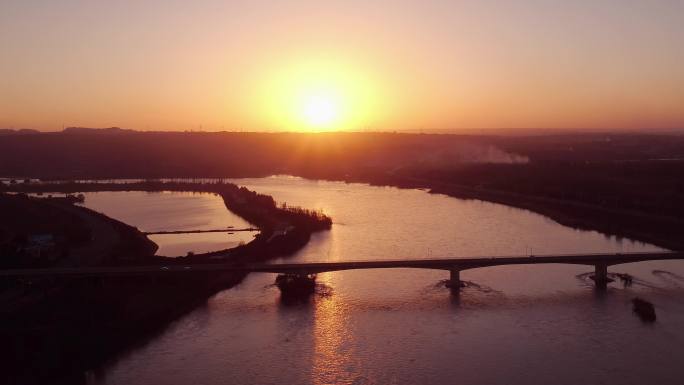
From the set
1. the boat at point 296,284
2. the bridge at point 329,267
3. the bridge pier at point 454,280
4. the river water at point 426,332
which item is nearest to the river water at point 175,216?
the river water at point 426,332

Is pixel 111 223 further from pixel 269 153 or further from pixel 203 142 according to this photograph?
pixel 203 142

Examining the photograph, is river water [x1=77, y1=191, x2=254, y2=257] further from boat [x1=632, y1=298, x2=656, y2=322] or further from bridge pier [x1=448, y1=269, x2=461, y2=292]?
boat [x1=632, y1=298, x2=656, y2=322]

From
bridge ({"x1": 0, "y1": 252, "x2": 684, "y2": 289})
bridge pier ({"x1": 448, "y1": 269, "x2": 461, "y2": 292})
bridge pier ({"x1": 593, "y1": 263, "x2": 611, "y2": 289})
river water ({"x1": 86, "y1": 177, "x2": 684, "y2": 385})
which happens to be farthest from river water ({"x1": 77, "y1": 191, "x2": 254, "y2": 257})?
bridge pier ({"x1": 593, "y1": 263, "x2": 611, "y2": 289})

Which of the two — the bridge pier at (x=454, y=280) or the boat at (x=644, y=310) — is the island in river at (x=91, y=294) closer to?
the bridge pier at (x=454, y=280)

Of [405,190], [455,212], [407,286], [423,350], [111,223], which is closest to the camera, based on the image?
[423,350]

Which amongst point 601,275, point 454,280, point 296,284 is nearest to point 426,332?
point 454,280

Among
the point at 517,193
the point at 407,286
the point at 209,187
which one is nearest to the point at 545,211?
the point at 517,193
